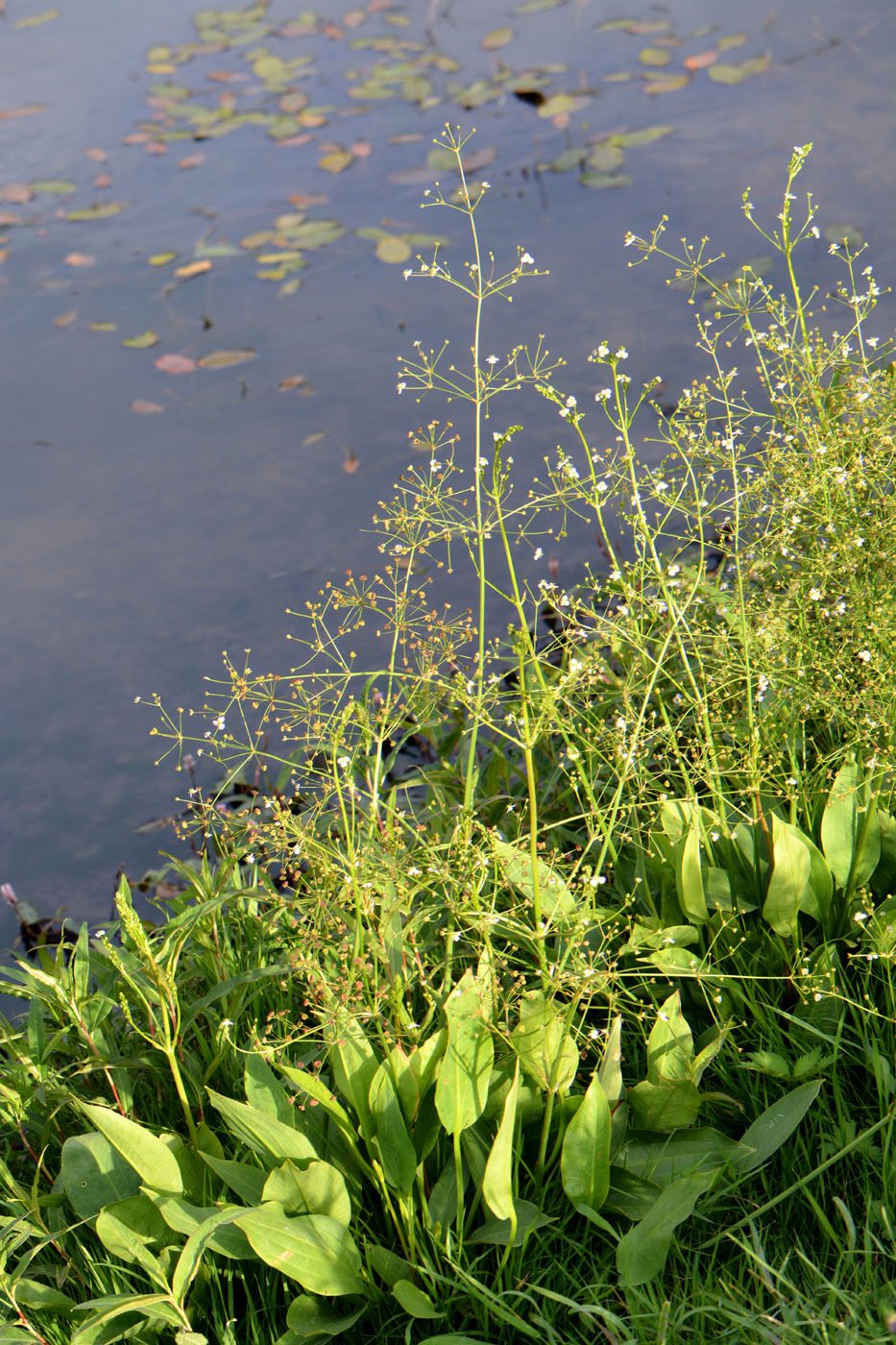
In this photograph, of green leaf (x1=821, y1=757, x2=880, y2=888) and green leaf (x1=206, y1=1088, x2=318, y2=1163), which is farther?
green leaf (x1=821, y1=757, x2=880, y2=888)

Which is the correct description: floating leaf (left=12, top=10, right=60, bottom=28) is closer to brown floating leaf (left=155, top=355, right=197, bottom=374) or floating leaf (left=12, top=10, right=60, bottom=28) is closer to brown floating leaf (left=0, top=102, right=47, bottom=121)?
brown floating leaf (left=0, top=102, right=47, bottom=121)

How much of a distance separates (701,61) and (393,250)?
255 cm

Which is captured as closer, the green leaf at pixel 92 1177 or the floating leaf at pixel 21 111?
the green leaf at pixel 92 1177

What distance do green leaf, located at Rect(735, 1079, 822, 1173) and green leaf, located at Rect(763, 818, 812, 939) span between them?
1.00ft

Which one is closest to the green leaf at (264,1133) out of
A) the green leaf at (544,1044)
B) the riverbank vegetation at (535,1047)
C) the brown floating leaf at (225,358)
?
the riverbank vegetation at (535,1047)

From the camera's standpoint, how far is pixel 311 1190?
1.49 m

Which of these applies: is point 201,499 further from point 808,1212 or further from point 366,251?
point 808,1212

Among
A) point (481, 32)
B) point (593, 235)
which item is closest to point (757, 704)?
point (593, 235)

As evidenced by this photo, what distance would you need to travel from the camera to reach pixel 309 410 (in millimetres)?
4426

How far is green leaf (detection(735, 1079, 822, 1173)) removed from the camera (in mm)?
1548

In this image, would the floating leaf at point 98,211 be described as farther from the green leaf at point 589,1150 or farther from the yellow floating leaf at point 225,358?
the green leaf at point 589,1150

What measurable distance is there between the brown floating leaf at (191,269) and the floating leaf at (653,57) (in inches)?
117

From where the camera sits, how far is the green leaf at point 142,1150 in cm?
150

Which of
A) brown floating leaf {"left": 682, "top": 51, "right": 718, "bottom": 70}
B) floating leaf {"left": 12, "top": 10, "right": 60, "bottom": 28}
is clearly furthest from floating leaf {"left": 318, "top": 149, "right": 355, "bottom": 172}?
floating leaf {"left": 12, "top": 10, "right": 60, "bottom": 28}
